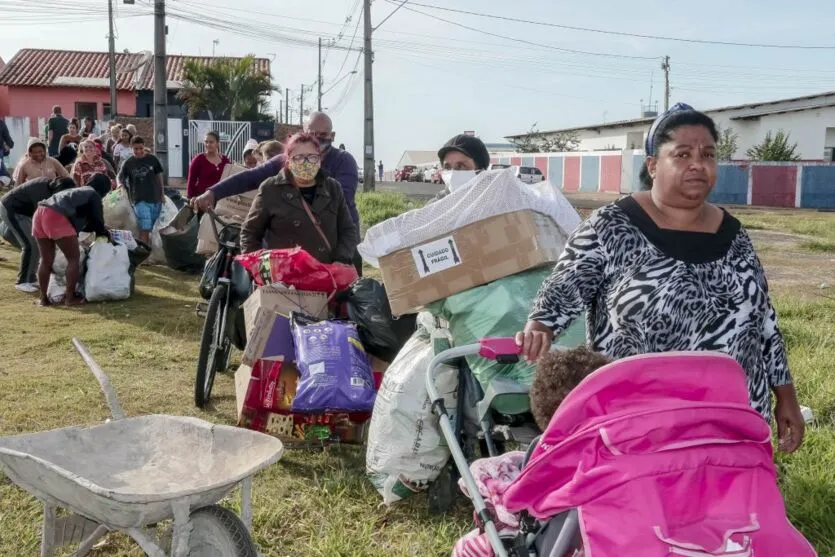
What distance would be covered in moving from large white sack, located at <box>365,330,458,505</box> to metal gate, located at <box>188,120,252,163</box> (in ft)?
79.6

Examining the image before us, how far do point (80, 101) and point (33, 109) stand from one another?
7.95 feet

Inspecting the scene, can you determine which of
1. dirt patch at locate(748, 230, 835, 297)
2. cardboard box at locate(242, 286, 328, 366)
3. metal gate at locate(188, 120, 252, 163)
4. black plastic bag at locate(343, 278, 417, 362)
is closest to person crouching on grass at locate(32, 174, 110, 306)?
cardboard box at locate(242, 286, 328, 366)

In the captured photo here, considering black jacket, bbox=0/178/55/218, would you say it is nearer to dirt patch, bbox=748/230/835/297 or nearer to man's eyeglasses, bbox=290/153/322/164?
man's eyeglasses, bbox=290/153/322/164

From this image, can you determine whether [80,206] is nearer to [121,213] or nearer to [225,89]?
[121,213]

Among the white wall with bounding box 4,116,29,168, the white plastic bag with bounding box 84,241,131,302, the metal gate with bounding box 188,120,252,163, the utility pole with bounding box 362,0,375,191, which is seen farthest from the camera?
the white wall with bounding box 4,116,29,168

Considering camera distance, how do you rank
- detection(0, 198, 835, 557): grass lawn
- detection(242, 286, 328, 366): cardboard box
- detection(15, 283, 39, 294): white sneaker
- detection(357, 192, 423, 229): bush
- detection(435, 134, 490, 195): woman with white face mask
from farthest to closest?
detection(357, 192, 423, 229): bush → detection(15, 283, 39, 294): white sneaker → detection(435, 134, 490, 195): woman with white face mask → detection(242, 286, 328, 366): cardboard box → detection(0, 198, 835, 557): grass lawn

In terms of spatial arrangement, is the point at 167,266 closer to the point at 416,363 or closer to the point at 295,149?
the point at 295,149

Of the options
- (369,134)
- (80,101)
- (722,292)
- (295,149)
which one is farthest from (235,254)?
(80,101)

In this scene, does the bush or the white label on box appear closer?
the white label on box

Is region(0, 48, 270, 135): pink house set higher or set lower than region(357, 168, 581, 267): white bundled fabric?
higher

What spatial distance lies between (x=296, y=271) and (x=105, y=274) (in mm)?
4969

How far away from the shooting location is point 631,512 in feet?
6.82

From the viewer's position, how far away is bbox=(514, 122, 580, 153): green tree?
5422 cm

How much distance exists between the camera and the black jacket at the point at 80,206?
895 centimetres
